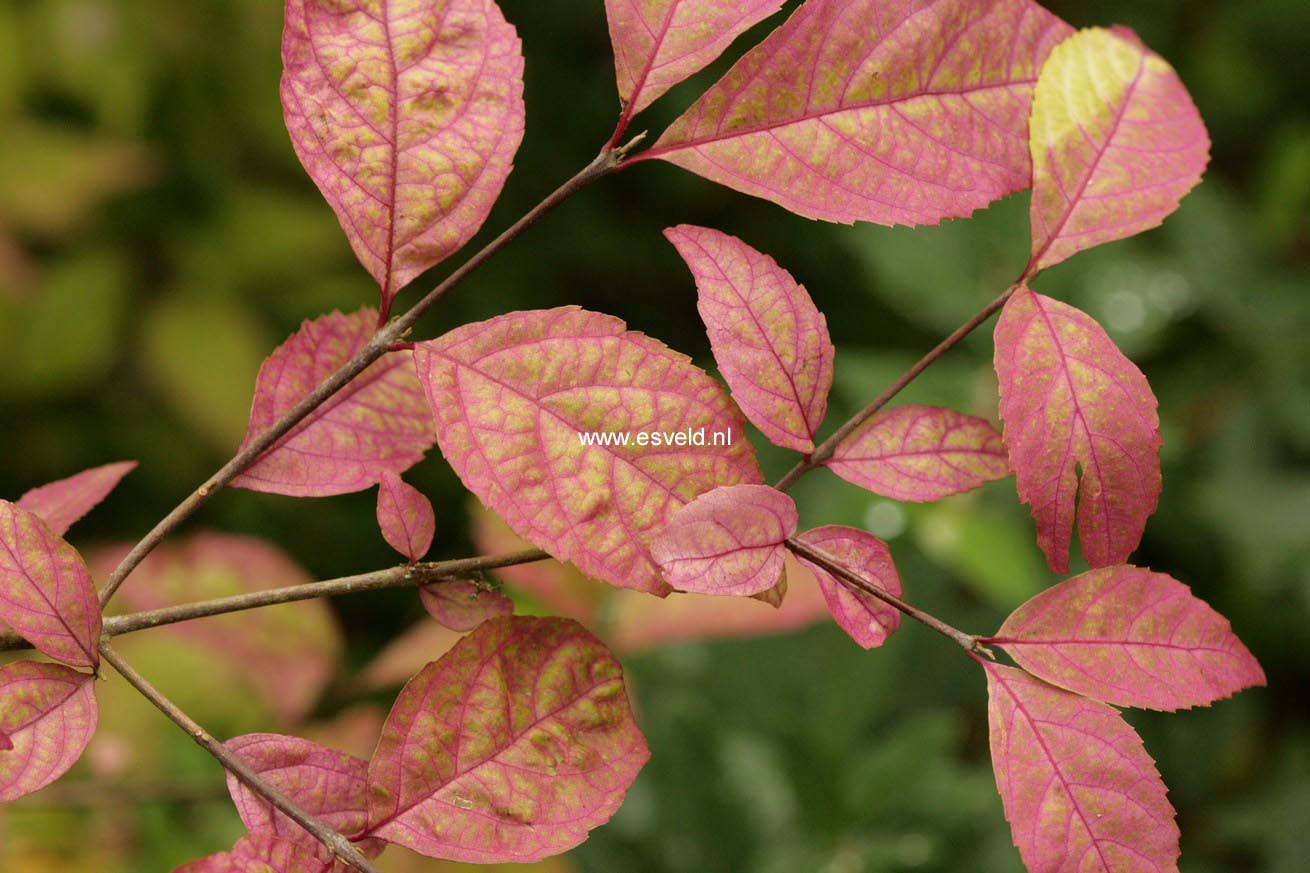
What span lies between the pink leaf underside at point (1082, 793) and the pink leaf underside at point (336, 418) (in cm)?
38

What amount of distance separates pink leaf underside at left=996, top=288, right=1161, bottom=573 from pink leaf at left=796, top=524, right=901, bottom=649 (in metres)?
0.08

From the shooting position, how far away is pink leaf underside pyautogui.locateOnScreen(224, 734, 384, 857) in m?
0.57

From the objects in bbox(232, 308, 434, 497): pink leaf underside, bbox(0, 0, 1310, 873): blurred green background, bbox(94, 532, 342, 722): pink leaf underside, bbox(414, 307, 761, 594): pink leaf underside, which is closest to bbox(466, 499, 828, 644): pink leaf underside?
bbox(94, 532, 342, 722): pink leaf underside

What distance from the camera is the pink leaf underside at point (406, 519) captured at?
2.06ft

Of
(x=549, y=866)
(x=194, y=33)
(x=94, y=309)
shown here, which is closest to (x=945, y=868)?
(x=549, y=866)

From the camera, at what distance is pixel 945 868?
6.08 feet

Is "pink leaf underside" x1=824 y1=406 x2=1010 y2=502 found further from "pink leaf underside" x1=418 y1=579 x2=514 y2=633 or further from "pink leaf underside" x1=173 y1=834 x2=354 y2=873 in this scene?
"pink leaf underside" x1=173 y1=834 x2=354 y2=873

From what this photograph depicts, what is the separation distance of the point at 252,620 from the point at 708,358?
4.73 ft

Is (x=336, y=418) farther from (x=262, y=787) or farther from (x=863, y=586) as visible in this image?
(x=863, y=586)

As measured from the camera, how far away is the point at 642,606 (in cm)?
132

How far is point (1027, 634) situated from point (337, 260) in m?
2.02

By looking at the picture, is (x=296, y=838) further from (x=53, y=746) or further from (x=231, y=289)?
(x=231, y=289)

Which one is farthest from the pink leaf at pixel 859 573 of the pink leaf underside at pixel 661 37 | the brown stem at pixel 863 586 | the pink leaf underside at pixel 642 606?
the pink leaf underside at pixel 642 606

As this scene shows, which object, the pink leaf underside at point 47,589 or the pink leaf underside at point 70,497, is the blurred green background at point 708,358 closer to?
the pink leaf underside at point 70,497
